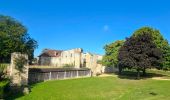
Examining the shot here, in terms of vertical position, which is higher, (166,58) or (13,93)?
(166,58)

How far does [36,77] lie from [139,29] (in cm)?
3111

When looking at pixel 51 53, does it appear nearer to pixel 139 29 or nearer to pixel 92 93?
pixel 139 29

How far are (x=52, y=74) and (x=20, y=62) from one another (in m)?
14.9

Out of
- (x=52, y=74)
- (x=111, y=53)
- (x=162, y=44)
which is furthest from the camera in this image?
(x=111, y=53)

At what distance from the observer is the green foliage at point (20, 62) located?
134 feet

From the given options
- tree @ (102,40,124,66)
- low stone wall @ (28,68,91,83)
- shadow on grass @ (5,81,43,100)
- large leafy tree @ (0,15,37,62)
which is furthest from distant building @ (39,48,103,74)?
shadow on grass @ (5,81,43,100)

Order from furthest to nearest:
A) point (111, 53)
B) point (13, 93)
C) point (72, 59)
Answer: point (72, 59)
point (111, 53)
point (13, 93)

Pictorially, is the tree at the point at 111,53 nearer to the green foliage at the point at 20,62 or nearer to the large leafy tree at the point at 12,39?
the large leafy tree at the point at 12,39

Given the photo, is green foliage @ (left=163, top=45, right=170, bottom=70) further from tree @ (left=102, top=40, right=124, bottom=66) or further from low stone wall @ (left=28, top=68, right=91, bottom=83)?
low stone wall @ (left=28, top=68, right=91, bottom=83)

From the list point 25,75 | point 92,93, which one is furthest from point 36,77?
point 92,93

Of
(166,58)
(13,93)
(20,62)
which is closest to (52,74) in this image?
(20,62)

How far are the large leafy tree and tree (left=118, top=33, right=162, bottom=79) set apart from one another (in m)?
24.0

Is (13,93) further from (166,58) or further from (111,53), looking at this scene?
(111,53)

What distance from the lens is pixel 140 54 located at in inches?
2125
